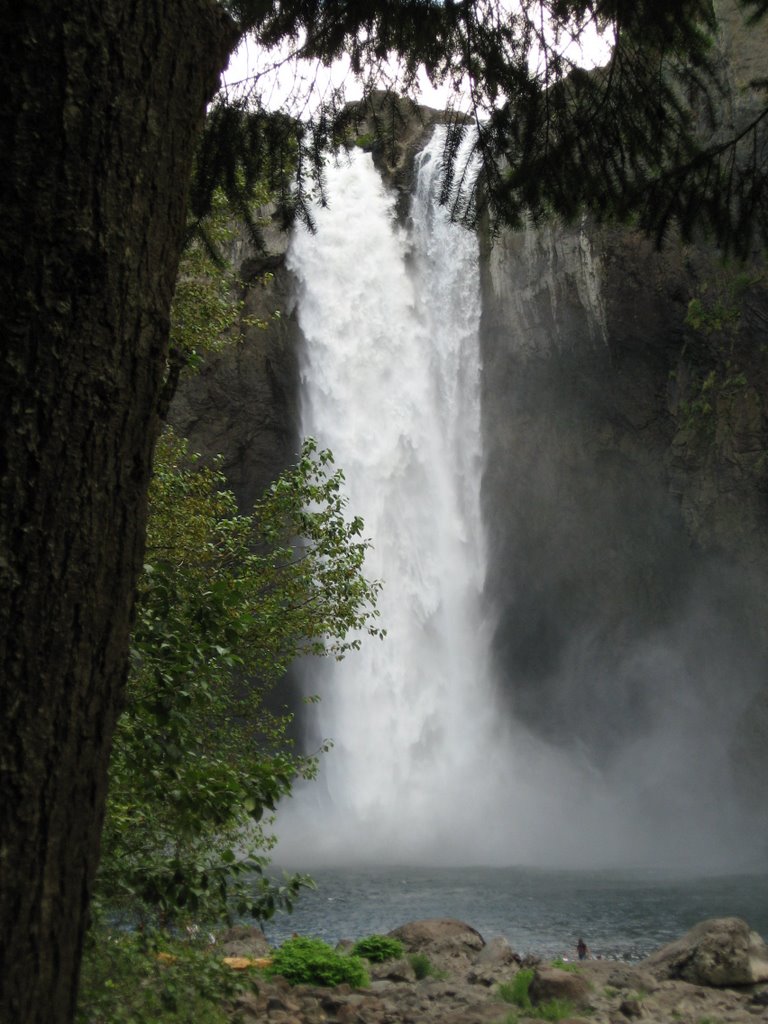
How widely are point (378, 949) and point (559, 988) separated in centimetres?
279

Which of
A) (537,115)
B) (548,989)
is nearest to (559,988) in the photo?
(548,989)

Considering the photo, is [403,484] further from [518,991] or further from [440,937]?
[518,991]

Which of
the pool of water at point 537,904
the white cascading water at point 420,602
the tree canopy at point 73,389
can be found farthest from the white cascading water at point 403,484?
the tree canopy at point 73,389

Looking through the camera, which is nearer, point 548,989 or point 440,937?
point 548,989

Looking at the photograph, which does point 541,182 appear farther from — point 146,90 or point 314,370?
point 314,370

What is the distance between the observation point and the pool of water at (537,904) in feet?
43.6

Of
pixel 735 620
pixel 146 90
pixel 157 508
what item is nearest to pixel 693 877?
pixel 735 620

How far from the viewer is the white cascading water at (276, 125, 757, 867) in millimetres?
25344

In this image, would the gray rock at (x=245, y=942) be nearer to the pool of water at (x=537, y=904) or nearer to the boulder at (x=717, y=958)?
the pool of water at (x=537, y=904)

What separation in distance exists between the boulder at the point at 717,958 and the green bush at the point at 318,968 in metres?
3.16

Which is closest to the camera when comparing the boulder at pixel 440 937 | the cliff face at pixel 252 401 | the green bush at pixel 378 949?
the green bush at pixel 378 949

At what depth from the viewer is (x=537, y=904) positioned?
15.9 metres

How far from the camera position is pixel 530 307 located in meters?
26.1

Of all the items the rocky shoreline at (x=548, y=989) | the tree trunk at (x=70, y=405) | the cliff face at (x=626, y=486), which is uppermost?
the cliff face at (x=626, y=486)
